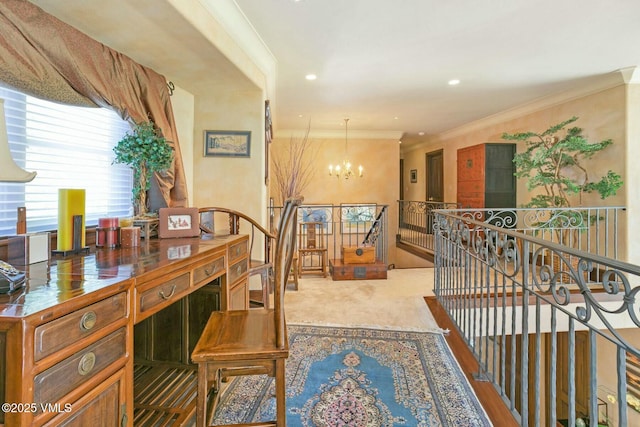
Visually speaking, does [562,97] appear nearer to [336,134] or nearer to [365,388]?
[336,134]

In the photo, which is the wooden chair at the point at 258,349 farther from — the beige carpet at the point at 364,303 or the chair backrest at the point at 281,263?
the beige carpet at the point at 364,303

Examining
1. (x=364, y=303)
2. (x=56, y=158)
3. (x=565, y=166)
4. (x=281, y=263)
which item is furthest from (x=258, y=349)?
(x=565, y=166)

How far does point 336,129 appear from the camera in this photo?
7.37 meters

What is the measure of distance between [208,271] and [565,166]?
205 inches

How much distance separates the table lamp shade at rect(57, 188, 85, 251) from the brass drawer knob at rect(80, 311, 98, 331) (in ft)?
2.79

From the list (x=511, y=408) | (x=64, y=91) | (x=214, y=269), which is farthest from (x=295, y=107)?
(x=511, y=408)

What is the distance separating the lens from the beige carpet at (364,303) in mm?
2893

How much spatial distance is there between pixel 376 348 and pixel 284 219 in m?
1.59

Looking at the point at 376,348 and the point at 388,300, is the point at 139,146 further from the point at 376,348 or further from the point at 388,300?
the point at 388,300

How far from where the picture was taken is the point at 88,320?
88 cm

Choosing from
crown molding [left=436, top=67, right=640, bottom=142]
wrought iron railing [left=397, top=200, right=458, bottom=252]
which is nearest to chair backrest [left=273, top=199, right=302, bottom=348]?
crown molding [left=436, top=67, right=640, bottom=142]

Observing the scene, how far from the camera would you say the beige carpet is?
289 centimetres

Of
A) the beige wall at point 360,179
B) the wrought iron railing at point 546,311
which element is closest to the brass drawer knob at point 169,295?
the wrought iron railing at point 546,311

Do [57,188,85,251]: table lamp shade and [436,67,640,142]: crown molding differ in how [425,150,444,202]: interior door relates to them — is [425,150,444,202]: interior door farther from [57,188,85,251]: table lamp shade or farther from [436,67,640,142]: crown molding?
[57,188,85,251]: table lamp shade
